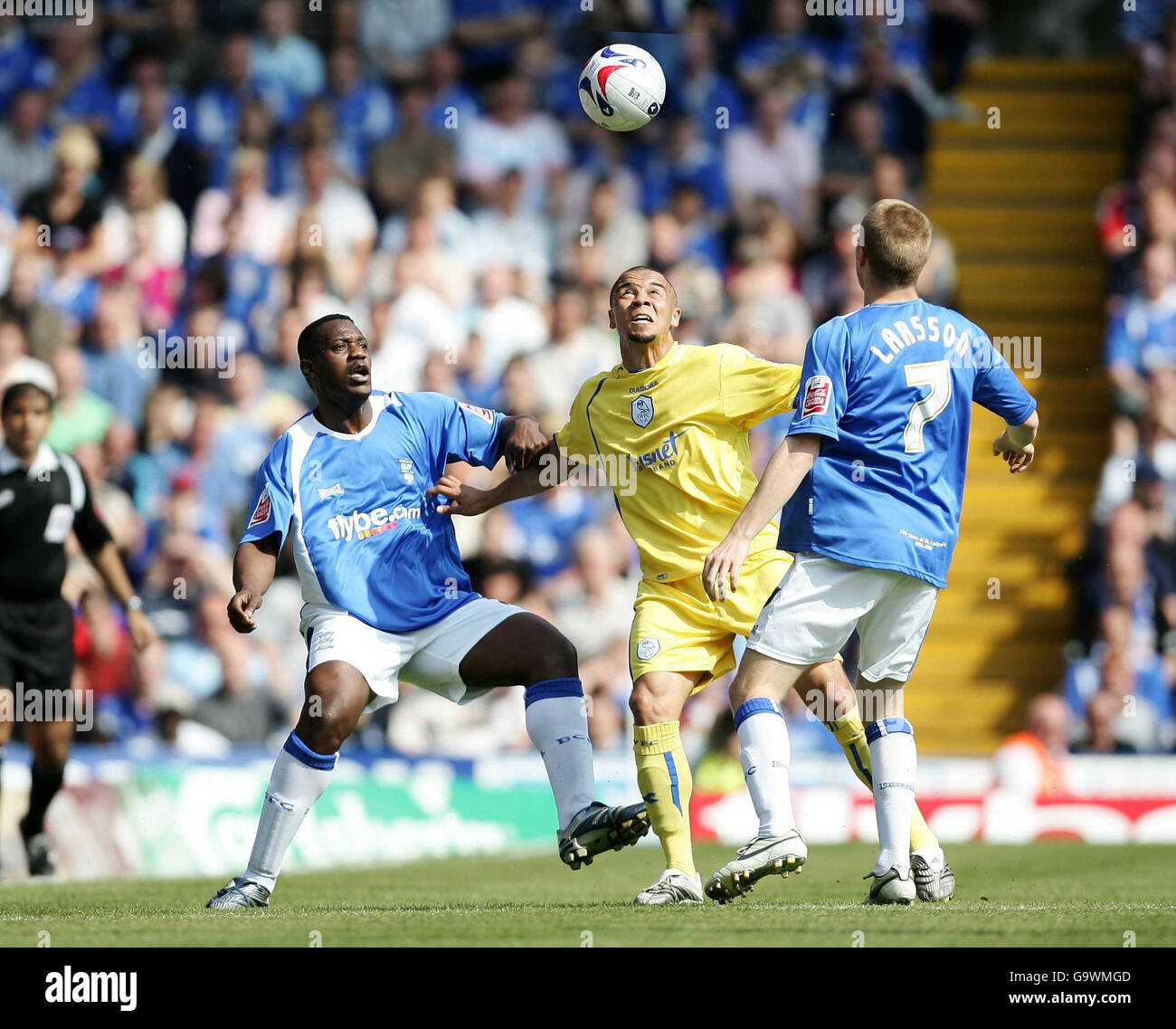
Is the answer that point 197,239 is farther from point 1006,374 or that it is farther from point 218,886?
point 1006,374

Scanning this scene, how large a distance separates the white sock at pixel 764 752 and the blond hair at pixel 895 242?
1549 millimetres

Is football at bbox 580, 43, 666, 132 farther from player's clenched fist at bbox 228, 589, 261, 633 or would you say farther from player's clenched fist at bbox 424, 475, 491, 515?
player's clenched fist at bbox 228, 589, 261, 633

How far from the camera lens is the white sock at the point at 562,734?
6.88m

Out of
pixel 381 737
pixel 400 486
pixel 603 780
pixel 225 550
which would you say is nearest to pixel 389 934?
pixel 400 486

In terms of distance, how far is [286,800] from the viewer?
22.3 ft

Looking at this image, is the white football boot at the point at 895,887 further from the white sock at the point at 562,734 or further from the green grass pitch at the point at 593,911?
the white sock at the point at 562,734

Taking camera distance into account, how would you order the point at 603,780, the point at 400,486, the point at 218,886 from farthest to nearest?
the point at 603,780, the point at 218,886, the point at 400,486

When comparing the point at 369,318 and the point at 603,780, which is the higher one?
the point at 369,318

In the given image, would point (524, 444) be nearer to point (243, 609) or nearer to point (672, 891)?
point (243, 609)

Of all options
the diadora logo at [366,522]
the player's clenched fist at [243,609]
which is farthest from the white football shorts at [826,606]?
the player's clenched fist at [243,609]

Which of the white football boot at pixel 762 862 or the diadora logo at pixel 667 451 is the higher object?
the diadora logo at pixel 667 451

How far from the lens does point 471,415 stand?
24.6ft

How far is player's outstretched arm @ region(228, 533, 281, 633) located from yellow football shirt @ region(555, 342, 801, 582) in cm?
134

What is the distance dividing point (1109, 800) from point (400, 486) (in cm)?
666
